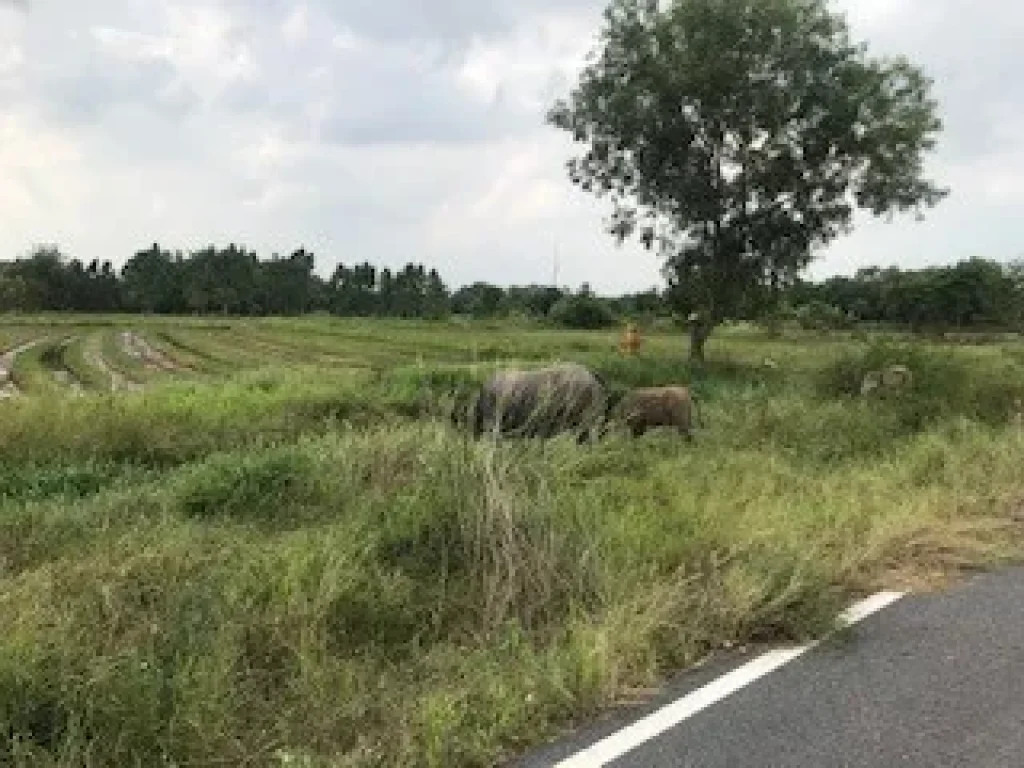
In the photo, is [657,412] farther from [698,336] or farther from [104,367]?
[104,367]

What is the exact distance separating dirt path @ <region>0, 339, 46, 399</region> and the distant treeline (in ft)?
105

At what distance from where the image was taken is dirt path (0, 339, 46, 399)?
992 inches

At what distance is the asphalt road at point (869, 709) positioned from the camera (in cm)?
440

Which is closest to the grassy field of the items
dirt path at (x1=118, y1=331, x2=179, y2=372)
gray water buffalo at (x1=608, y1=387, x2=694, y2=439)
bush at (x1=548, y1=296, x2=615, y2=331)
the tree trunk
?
gray water buffalo at (x1=608, y1=387, x2=694, y2=439)

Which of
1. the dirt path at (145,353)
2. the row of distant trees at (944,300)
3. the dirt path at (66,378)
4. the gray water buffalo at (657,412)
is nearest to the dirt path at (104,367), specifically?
the dirt path at (66,378)

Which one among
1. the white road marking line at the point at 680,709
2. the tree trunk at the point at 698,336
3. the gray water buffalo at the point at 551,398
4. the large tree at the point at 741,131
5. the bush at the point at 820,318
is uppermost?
the large tree at the point at 741,131

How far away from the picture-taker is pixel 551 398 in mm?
12852

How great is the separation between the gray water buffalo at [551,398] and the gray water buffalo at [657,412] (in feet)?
1.02

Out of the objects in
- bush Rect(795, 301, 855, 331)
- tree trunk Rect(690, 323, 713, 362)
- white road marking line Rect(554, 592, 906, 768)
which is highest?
white road marking line Rect(554, 592, 906, 768)

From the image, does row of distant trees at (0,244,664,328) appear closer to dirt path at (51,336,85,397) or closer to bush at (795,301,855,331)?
bush at (795,301,855,331)

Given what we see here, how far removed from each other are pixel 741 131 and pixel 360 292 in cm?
7547

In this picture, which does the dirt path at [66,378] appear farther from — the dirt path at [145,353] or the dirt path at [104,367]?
the dirt path at [145,353]

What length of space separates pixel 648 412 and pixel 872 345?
29.9ft

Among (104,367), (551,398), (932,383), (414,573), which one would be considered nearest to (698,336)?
(932,383)
